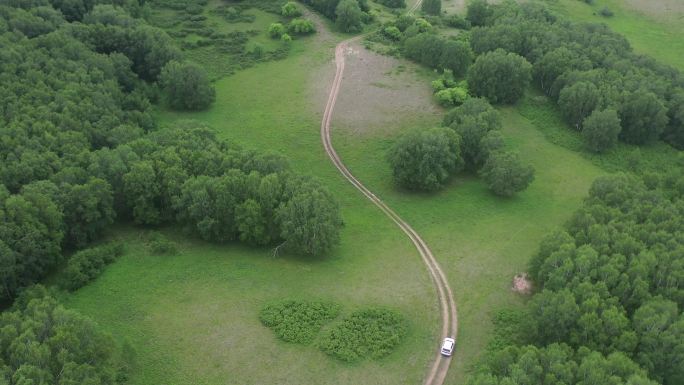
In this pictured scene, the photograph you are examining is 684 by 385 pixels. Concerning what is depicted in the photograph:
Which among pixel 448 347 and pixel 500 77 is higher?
pixel 500 77

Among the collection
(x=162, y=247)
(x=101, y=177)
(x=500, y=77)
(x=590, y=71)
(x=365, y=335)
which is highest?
(x=590, y=71)

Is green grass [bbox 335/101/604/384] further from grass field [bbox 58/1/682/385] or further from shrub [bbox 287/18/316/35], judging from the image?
shrub [bbox 287/18/316/35]

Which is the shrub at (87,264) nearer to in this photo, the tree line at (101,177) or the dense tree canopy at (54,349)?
the tree line at (101,177)

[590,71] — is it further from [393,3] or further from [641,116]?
[393,3]

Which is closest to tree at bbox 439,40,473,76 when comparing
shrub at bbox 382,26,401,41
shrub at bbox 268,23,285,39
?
shrub at bbox 382,26,401,41

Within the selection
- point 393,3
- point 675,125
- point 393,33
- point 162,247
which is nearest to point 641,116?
point 675,125

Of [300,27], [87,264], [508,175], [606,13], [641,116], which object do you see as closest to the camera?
[87,264]
